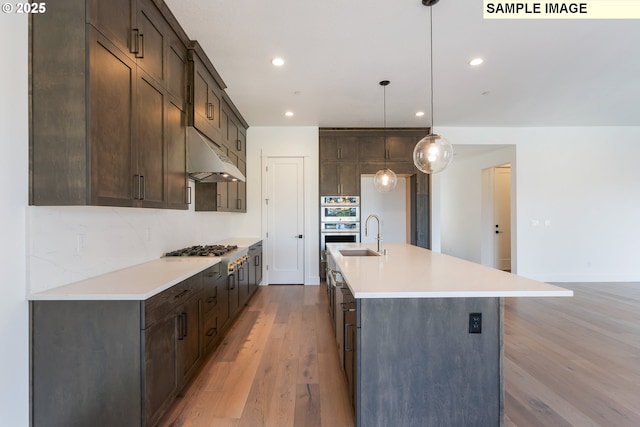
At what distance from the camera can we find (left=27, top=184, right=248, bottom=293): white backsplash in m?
1.57

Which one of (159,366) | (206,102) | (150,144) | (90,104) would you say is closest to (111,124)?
(90,104)

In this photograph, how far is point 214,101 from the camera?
3350 millimetres

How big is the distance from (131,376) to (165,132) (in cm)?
173

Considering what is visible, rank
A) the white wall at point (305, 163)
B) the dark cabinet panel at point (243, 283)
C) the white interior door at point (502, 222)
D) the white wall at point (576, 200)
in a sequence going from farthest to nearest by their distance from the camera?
the white interior door at point (502, 222)
the white wall at point (576, 200)
the white wall at point (305, 163)
the dark cabinet panel at point (243, 283)

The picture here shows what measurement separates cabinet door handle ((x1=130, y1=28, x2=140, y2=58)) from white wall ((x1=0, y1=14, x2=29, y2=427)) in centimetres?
49

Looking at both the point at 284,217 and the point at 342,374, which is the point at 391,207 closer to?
the point at 284,217

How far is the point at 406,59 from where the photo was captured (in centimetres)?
300

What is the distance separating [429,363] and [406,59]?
9.44 ft

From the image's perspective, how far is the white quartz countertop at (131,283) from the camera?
1.51m

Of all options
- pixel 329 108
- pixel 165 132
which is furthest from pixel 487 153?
pixel 165 132

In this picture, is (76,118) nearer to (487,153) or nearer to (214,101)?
(214,101)

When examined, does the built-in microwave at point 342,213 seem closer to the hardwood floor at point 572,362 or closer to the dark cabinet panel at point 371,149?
the dark cabinet panel at point 371,149

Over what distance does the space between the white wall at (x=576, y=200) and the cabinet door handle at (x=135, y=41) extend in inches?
195

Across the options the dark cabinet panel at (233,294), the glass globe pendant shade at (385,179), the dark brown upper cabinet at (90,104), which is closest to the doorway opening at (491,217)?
the glass globe pendant shade at (385,179)
